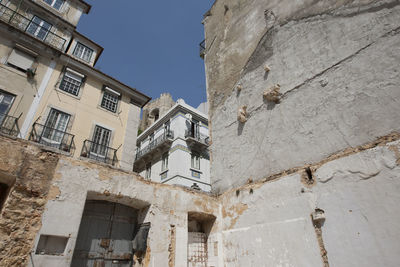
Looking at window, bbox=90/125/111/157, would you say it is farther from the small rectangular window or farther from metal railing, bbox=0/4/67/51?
metal railing, bbox=0/4/67/51

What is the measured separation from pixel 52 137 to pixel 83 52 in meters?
6.25

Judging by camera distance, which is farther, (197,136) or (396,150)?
(197,136)

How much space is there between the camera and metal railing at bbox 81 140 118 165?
37.5 ft

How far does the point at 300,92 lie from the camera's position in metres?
5.91

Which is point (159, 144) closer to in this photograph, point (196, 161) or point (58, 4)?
point (196, 161)

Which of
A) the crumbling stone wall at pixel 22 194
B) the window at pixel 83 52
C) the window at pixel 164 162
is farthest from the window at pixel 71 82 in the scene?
the window at pixel 164 162

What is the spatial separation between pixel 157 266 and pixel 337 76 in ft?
19.7

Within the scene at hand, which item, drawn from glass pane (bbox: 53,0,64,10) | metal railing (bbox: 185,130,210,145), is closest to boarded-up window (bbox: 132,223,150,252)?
metal railing (bbox: 185,130,210,145)

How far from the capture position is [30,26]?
12227 mm

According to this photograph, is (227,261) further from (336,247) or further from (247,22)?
(247,22)

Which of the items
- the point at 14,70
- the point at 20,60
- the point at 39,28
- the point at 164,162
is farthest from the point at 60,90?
the point at 164,162

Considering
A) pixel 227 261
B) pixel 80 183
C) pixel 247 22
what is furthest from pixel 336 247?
pixel 247 22

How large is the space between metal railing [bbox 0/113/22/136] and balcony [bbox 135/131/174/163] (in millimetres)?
9963

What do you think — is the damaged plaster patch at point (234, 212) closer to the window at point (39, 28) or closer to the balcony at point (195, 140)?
the balcony at point (195, 140)
